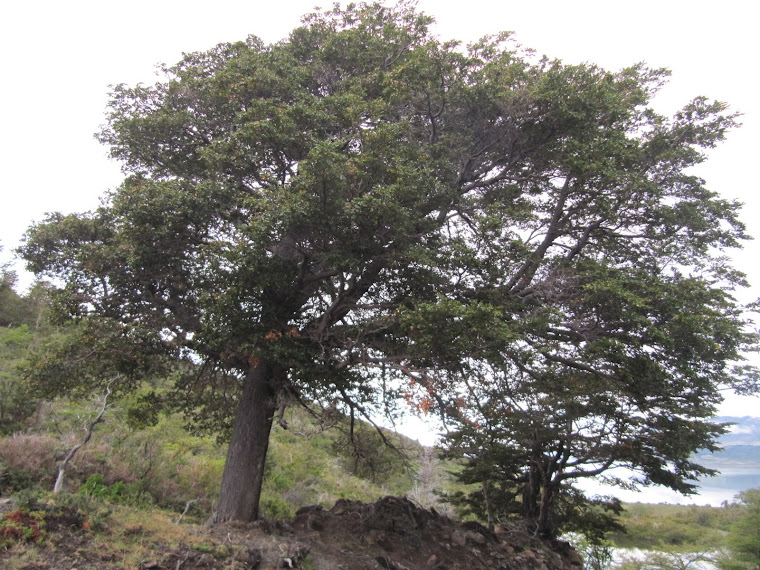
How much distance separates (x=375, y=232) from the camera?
768 cm

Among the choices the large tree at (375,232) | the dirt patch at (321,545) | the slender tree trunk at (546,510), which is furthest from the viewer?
the slender tree trunk at (546,510)

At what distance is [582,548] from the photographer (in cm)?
1416

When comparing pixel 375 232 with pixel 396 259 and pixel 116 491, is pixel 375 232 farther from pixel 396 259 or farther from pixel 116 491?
pixel 116 491

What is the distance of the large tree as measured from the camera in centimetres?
713

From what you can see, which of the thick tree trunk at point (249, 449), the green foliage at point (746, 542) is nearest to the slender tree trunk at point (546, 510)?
the green foliage at point (746, 542)

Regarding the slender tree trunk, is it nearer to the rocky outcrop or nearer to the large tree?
the rocky outcrop

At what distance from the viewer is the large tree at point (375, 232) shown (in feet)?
23.4

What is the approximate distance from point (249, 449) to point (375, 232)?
4856 millimetres

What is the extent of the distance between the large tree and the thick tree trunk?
37 millimetres

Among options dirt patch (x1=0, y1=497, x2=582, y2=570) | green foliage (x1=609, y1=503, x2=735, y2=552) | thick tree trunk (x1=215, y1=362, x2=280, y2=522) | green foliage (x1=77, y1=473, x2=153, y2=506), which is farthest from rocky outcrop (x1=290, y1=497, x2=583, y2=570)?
green foliage (x1=609, y1=503, x2=735, y2=552)

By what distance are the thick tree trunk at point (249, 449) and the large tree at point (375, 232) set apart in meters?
0.04

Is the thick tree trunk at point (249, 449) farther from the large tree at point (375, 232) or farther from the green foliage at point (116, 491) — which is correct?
the green foliage at point (116, 491)

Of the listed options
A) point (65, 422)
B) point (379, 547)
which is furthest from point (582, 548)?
point (65, 422)

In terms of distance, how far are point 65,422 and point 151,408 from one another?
18.7 feet
